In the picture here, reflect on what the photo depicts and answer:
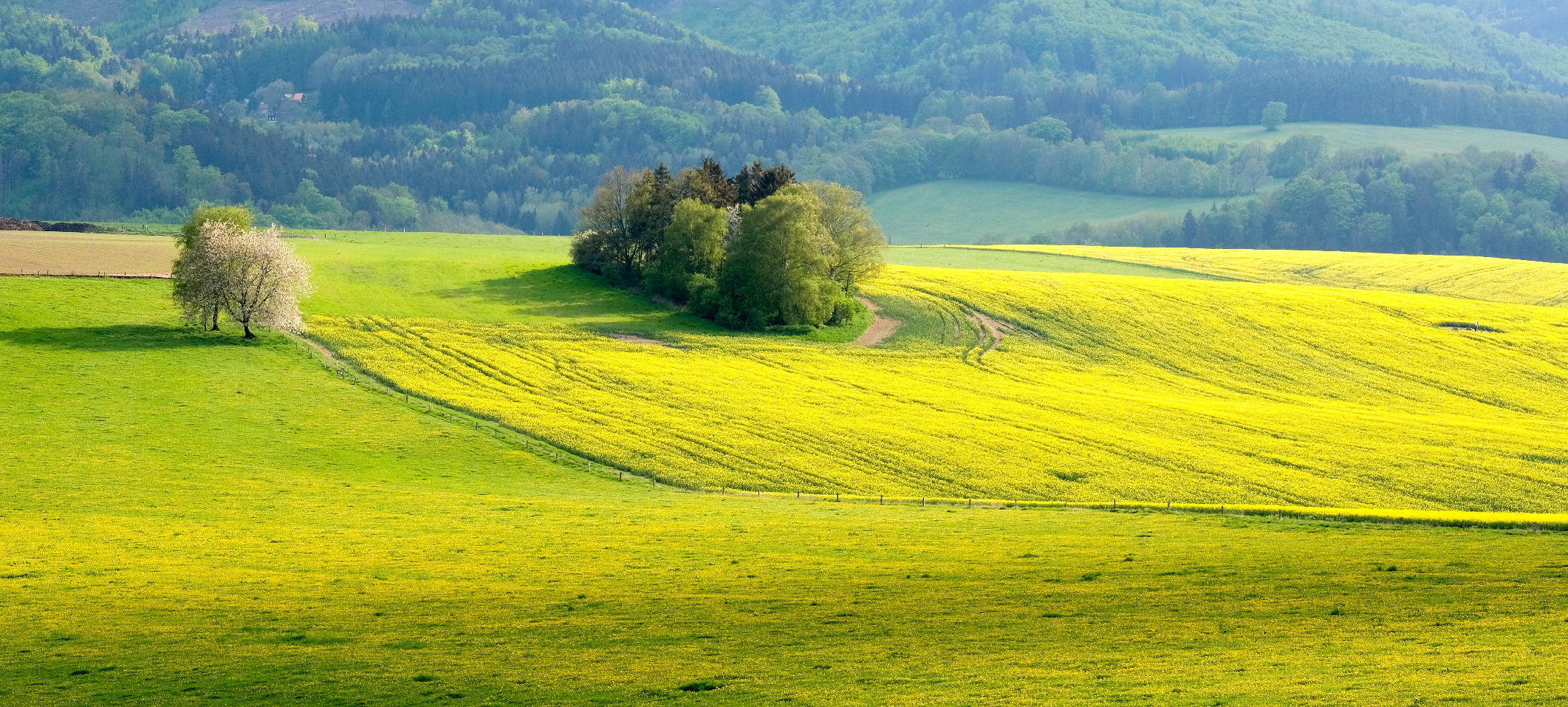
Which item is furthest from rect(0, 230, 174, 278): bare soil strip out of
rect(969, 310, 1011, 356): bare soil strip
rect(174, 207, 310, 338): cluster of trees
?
rect(969, 310, 1011, 356): bare soil strip

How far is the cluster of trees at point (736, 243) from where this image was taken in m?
92.6

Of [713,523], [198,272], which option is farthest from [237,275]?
[713,523]

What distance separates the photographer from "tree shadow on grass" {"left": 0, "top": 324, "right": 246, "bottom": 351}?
228 ft

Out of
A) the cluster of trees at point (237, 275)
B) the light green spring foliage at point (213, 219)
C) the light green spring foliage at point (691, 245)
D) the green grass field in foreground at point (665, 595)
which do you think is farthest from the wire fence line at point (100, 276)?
the light green spring foliage at point (691, 245)

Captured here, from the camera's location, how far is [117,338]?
71.9m

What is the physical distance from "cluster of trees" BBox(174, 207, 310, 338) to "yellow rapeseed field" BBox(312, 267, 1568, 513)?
4064 millimetres

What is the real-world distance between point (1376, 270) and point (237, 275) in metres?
112

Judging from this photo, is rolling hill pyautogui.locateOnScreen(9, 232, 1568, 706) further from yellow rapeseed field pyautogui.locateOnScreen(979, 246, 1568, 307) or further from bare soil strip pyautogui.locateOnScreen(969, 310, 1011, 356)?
yellow rapeseed field pyautogui.locateOnScreen(979, 246, 1568, 307)

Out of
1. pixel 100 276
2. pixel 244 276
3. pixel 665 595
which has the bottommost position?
pixel 665 595

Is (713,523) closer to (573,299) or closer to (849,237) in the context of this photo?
(573,299)

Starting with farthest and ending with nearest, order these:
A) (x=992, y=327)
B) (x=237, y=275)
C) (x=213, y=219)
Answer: (x=992, y=327) < (x=213, y=219) < (x=237, y=275)

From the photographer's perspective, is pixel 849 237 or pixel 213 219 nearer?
pixel 213 219

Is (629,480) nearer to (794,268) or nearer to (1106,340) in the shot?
(794,268)

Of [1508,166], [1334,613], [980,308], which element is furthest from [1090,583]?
[1508,166]
